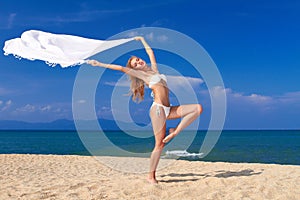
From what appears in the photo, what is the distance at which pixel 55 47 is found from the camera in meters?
7.04

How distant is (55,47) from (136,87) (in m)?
1.89

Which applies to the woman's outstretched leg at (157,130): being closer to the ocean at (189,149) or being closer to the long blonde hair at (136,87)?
the long blonde hair at (136,87)

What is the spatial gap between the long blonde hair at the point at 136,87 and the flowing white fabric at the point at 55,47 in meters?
0.90

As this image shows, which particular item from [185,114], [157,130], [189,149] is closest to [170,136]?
[157,130]

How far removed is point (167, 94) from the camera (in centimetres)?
633

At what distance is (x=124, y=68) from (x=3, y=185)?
3.33 m

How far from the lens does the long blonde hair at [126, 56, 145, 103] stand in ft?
21.0

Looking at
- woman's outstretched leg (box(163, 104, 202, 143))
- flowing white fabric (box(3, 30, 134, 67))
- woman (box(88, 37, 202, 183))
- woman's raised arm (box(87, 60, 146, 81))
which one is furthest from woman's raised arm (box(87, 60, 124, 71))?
woman's outstretched leg (box(163, 104, 202, 143))

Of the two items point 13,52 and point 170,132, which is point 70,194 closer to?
point 170,132

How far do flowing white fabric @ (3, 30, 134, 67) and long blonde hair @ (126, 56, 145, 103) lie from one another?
90cm

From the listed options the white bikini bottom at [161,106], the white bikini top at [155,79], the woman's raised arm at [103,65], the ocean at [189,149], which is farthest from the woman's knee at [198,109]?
the ocean at [189,149]

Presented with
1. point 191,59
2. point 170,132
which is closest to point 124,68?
point 170,132

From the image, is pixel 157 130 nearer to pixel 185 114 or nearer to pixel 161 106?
pixel 161 106

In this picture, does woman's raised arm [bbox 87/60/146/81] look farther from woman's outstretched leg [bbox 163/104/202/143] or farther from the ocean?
the ocean
